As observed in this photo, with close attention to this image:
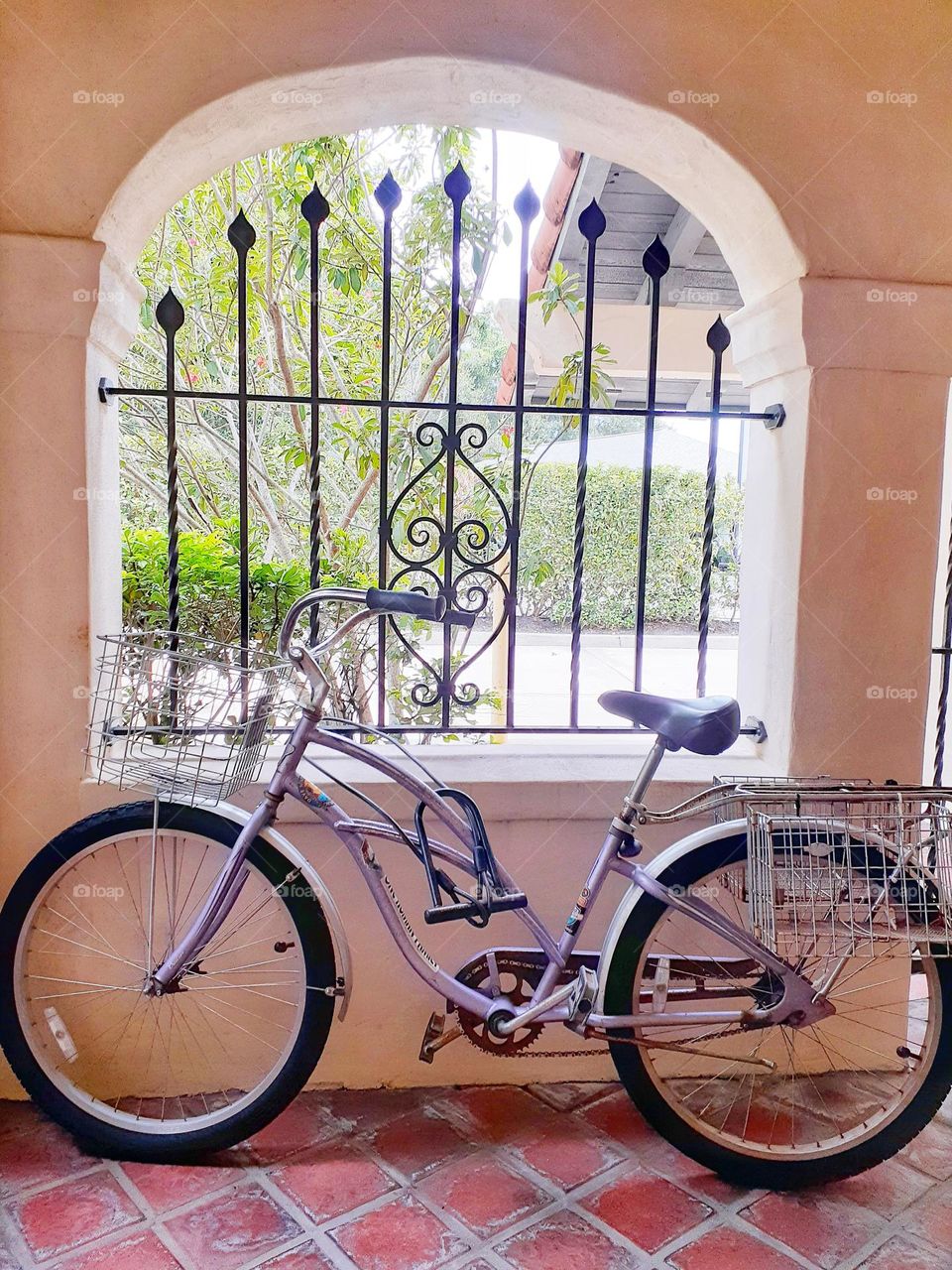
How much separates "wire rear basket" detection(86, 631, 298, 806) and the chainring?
0.71 m

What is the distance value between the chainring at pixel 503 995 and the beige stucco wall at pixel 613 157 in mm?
274

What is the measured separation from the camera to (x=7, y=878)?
2309 millimetres

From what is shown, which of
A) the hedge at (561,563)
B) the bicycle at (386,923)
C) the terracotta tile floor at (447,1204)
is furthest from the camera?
the hedge at (561,563)

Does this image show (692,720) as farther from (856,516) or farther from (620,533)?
(620,533)

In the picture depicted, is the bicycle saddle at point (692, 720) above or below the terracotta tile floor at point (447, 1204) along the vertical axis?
above

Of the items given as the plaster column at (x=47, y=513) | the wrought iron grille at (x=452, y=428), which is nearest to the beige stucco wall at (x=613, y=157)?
the plaster column at (x=47, y=513)

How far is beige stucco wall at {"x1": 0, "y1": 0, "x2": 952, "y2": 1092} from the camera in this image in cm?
217

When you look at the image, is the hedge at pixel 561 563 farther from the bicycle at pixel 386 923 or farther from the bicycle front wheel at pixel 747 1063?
the bicycle front wheel at pixel 747 1063

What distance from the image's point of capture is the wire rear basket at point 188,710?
189cm

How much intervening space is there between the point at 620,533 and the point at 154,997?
1019cm

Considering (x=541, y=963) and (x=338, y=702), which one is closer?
(x=338, y=702)

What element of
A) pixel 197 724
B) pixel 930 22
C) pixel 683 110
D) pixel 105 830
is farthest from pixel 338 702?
pixel 930 22

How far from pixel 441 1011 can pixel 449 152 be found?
378 cm

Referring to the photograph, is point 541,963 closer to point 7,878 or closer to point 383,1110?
point 383,1110
